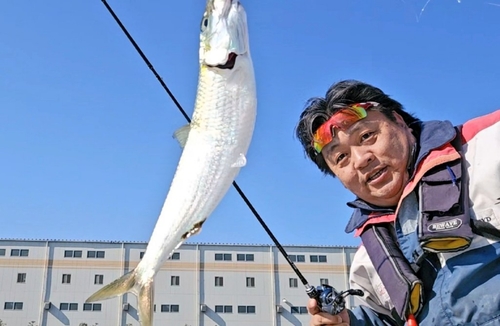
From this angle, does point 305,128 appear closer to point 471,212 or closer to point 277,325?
point 471,212

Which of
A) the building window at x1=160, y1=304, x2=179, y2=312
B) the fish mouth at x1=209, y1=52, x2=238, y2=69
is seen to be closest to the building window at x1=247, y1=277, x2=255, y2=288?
the building window at x1=160, y1=304, x2=179, y2=312

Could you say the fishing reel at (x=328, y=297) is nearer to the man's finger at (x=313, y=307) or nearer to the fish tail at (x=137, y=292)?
the man's finger at (x=313, y=307)

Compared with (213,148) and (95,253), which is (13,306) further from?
(213,148)

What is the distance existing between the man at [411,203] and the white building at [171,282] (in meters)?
37.7

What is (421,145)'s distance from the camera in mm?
3104

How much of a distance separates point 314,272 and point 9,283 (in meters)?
22.9

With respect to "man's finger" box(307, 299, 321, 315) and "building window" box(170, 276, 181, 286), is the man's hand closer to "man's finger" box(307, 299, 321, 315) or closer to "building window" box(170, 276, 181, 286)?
"man's finger" box(307, 299, 321, 315)

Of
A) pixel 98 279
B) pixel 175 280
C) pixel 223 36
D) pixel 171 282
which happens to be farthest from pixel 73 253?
pixel 223 36

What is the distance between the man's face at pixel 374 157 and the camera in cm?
317

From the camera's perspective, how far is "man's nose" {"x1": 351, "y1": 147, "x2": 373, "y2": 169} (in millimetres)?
3188

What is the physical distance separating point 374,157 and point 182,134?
1.14 m

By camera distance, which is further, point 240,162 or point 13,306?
point 13,306

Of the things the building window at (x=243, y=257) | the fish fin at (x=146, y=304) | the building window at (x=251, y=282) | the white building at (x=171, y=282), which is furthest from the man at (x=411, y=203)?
the building window at (x=243, y=257)

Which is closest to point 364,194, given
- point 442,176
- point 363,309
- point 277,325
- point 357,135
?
point 357,135
